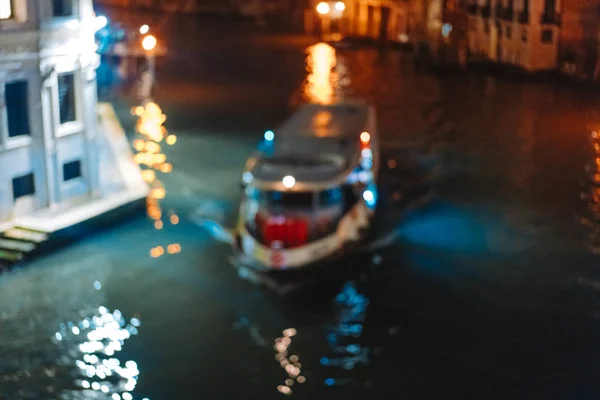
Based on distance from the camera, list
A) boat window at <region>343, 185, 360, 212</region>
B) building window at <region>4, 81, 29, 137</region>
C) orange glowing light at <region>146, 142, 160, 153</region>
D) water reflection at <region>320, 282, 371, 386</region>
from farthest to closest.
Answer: orange glowing light at <region>146, 142, 160, 153</region> → boat window at <region>343, 185, 360, 212</region> → building window at <region>4, 81, 29, 137</region> → water reflection at <region>320, 282, 371, 386</region>

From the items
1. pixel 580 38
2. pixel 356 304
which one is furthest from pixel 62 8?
pixel 580 38

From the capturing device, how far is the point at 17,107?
2359cm

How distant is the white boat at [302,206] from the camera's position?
22.3 metres

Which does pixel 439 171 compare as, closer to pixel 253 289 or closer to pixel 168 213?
pixel 168 213

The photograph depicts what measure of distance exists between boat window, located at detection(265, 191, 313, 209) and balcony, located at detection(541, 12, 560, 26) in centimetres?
4080

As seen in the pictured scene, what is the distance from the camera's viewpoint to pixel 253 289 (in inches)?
846

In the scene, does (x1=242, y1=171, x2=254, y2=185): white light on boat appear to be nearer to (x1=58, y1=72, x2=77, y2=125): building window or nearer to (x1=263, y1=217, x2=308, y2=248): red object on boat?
(x1=263, y1=217, x2=308, y2=248): red object on boat

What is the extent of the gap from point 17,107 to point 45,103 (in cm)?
75

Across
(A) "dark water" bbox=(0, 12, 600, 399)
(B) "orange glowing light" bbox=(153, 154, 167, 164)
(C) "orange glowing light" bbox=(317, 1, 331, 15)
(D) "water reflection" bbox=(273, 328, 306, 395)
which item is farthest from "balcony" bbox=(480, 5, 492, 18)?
(D) "water reflection" bbox=(273, 328, 306, 395)

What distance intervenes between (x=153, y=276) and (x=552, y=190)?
15177 millimetres

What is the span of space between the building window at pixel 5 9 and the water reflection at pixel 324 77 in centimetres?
2671

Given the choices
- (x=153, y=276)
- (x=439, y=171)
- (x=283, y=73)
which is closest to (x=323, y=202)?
(x=153, y=276)

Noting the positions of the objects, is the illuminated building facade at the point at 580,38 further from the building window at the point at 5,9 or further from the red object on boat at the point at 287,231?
the building window at the point at 5,9

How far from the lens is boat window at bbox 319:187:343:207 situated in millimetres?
22734
